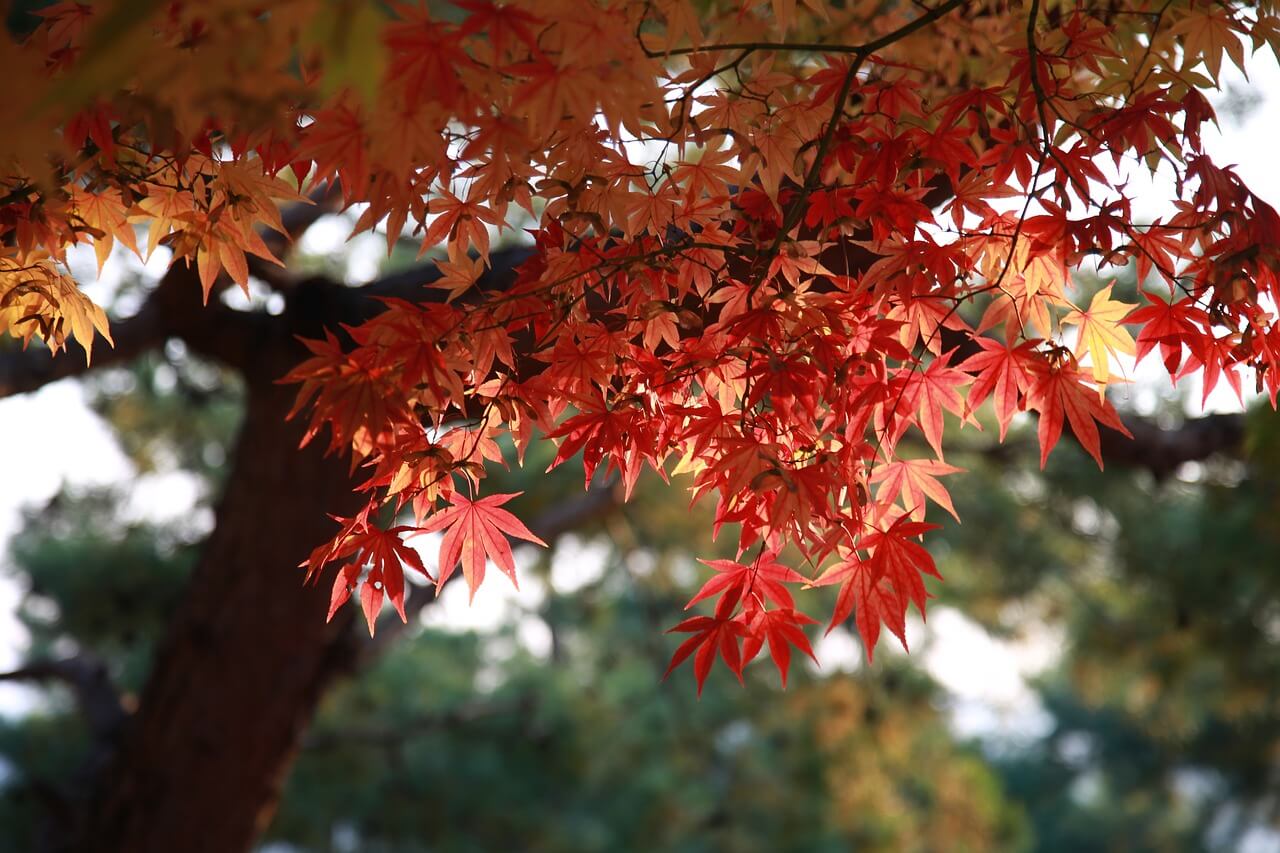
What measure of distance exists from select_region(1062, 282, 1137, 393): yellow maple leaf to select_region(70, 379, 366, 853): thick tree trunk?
5.25 feet

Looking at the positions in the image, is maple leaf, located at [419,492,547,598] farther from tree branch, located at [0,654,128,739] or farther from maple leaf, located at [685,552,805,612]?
tree branch, located at [0,654,128,739]

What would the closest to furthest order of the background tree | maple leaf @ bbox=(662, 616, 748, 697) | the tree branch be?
1. the background tree
2. maple leaf @ bbox=(662, 616, 748, 697)
3. the tree branch

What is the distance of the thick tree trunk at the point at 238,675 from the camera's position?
2.16m

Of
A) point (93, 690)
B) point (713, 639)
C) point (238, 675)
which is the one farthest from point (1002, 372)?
point (93, 690)

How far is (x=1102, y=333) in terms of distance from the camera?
1.01 metres

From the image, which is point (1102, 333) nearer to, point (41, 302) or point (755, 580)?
point (755, 580)

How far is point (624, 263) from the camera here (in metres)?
0.93

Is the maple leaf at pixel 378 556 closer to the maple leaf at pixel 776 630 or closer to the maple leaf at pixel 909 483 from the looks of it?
the maple leaf at pixel 776 630

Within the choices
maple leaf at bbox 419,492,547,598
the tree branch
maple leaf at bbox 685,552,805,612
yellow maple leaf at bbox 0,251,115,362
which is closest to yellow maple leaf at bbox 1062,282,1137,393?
maple leaf at bbox 685,552,805,612

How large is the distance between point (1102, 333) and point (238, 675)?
6.29ft

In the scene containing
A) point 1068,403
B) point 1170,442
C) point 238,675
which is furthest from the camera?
point 1170,442

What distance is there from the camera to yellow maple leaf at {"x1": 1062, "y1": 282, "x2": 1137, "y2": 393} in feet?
3.29

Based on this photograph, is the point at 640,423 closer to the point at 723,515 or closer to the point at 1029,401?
the point at 723,515

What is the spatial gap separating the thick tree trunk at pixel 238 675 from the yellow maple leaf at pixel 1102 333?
63.1 inches
